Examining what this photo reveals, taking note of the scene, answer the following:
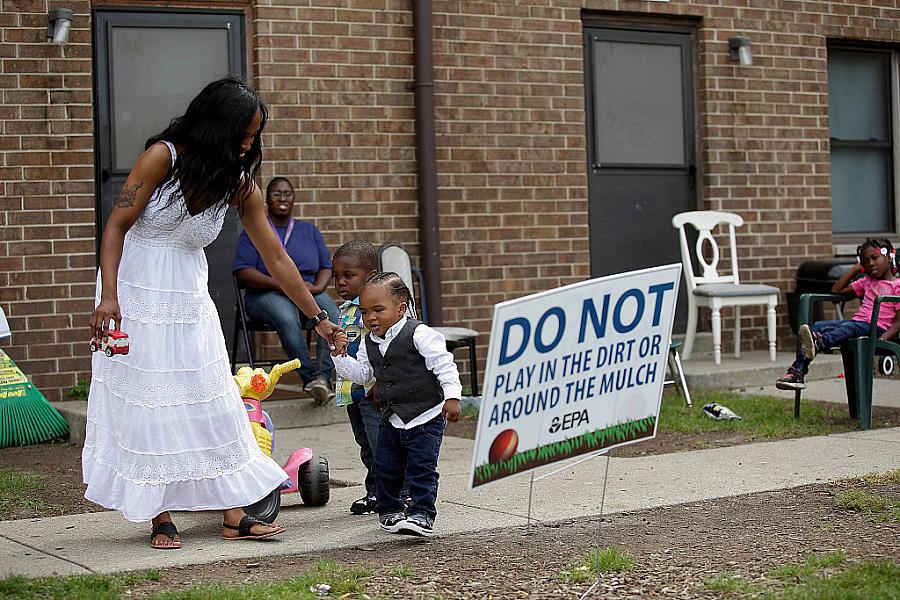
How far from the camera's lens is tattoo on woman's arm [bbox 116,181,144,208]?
5.15 metres

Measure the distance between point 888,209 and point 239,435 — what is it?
30.9 ft

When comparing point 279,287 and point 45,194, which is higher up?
point 45,194

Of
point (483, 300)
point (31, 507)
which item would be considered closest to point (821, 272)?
point (483, 300)

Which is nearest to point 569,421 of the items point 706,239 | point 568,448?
point 568,448

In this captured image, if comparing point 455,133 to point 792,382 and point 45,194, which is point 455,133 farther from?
point 792,382

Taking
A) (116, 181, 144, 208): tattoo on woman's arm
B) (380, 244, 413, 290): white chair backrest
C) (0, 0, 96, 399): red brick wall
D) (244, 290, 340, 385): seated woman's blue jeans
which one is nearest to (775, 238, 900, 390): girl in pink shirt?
(380, 244, 413, 290): white chair backrest

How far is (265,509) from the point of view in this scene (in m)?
5.55

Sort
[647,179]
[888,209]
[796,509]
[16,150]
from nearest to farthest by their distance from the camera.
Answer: [796,509], [16,150], [647,179], [888,209]

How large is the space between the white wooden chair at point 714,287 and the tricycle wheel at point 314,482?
522cm

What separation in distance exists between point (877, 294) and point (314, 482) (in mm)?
4501

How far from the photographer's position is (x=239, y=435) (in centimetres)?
544

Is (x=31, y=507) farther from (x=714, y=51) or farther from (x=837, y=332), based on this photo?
(x=714, y=51)

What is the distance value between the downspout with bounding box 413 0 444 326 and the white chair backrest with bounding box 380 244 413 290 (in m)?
1.07

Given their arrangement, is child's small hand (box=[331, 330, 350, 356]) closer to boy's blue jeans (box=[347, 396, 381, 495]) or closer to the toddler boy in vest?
the toddler boy in vest
